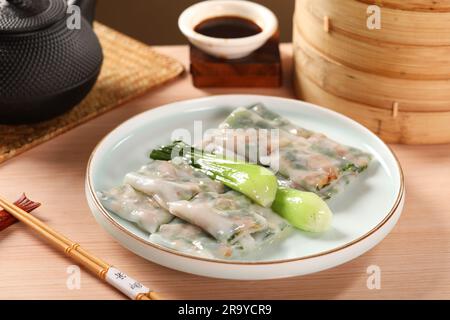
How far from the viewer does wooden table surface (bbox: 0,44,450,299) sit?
125 cm

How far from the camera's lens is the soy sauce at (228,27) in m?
1.86

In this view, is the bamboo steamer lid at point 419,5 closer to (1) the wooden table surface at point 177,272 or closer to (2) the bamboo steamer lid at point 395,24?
(2) the bamboo steamer lid at point 395,24

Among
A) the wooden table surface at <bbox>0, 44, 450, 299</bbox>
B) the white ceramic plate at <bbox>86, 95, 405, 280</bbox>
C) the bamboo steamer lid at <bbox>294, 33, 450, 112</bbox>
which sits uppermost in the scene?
the bamboo steamer lid at <bbox>294, 33, 450, 112</bbox>

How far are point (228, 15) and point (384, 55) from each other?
0.50m

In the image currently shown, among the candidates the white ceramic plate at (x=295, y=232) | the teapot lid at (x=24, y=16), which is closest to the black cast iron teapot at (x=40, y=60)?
the teapot lid at (x=24, y=16)

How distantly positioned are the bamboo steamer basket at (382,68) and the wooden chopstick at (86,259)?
681 millimetres

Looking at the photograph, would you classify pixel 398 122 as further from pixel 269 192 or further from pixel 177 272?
pixel 177 272

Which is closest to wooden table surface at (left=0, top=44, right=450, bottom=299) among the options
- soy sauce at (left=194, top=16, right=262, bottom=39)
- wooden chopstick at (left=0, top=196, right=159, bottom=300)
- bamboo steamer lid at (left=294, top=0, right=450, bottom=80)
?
wooden chopstick at (left=0, top=196, right=159, bottom=300)

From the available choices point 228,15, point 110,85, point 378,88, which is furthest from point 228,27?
point 378,88

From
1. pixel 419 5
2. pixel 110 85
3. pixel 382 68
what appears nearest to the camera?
pixel 419 5

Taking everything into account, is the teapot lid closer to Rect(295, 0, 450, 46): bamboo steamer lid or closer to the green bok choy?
the green bok choy

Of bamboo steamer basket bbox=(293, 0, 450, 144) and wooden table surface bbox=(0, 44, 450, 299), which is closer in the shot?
wooden table surface bbox=(0, 44, 450, 299)

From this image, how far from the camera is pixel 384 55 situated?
5.09ft

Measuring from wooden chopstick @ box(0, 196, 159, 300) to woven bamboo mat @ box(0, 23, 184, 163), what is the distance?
0.25 m
